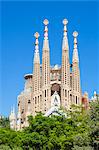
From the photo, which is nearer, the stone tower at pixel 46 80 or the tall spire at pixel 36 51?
the stone tower at pixel 46 80

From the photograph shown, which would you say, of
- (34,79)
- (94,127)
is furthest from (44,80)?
(94,127)

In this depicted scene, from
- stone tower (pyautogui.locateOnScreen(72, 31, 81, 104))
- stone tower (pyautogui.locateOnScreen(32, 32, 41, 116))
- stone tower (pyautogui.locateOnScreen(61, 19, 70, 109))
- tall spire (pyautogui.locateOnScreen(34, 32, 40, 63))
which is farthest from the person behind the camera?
tall spire (pyautogui.locateOnScreen(34, 32, 40, 63))

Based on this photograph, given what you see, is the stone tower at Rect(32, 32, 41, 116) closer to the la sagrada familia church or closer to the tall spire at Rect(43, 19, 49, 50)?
the la sagrada familia church

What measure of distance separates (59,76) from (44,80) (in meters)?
3.93

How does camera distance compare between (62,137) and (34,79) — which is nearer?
(62,137)

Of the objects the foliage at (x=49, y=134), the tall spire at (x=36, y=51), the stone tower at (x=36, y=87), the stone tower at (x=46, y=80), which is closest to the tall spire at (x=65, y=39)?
the stone tower at (x=46, y=80)

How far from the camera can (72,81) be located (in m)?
73.1

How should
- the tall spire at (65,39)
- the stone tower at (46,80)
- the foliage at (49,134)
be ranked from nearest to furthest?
the foliage at (49,134) → the stone tower at (46,80) → the tall spire at (65,39)

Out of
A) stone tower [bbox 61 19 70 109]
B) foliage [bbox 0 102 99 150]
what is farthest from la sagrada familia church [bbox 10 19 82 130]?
foliage [bbox 0 102 99 150]

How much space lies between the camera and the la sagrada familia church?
237ft

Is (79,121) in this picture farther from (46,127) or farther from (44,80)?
A: (44,80)

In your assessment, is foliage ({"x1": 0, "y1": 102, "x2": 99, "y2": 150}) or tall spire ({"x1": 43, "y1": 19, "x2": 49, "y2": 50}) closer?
foliage ({"x1": 0, "y1": 102, "x2": 99, "y2": 150})

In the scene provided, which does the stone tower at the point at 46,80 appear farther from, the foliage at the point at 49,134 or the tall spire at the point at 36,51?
the foliage at the point at 49,134

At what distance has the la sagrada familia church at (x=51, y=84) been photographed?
2840 inches
